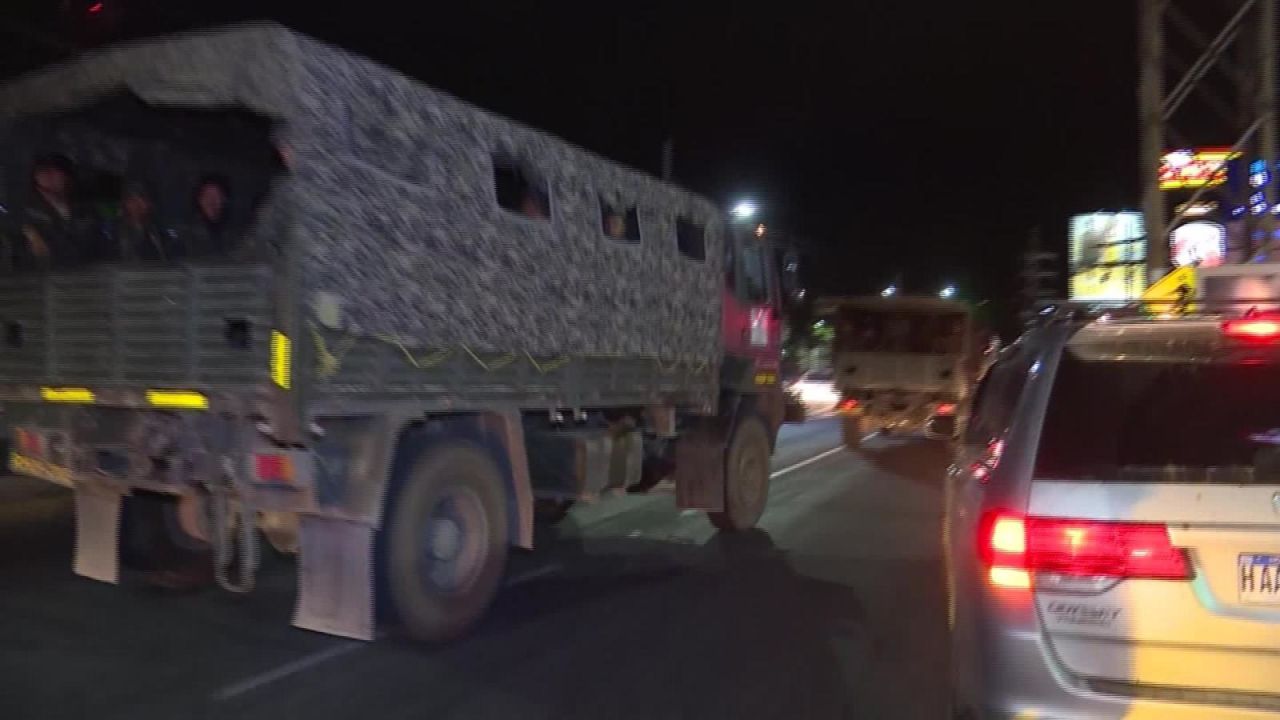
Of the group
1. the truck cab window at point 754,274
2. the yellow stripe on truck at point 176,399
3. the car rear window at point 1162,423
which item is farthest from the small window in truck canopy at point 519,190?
the car rear window at point 1162,423

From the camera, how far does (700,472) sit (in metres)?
9.57

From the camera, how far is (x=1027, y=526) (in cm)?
348

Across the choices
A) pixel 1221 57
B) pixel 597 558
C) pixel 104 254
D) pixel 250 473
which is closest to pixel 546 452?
pixel 597 558

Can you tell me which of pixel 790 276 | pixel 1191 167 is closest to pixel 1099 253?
pixel 1191 167

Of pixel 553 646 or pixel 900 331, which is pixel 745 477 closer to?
pixel 553 646

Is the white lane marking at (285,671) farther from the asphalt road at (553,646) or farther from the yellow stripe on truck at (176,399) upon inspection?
the yellow stripe on truck at (176,399)

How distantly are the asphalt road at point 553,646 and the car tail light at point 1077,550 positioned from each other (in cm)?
184

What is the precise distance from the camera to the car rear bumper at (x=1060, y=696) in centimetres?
330

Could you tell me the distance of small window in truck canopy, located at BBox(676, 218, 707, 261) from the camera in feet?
30.2

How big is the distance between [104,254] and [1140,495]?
19.6ft

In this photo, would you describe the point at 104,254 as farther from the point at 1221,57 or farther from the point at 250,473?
the point at 1221,57

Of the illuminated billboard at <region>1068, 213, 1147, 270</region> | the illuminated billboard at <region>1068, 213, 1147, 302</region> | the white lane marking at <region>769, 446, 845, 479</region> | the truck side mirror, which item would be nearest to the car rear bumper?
the truck side mirror

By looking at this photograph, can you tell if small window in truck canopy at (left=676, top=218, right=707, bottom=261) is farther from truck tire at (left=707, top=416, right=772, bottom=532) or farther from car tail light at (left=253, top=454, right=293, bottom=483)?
car tail light at (left=253, top=454, right=293, bottom=483)

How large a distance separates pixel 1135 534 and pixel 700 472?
6.33m
